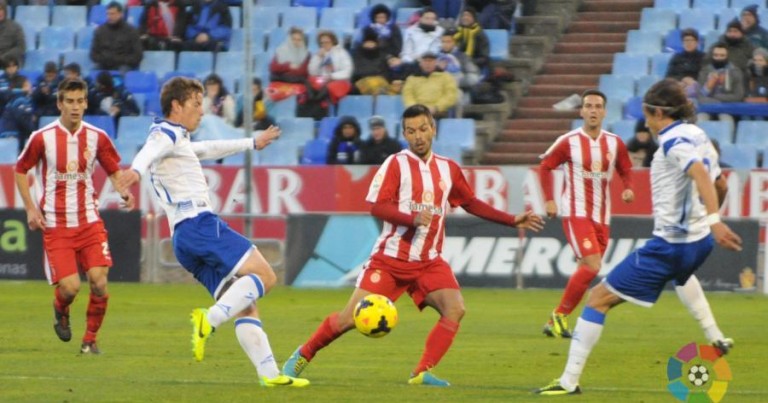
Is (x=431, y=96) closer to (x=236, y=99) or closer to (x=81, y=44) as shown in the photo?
(x=236, y=99)

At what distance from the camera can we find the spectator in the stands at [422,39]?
24.0 meters

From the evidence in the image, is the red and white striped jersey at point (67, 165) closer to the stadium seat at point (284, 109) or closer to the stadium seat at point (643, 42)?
the stadium seat at point (284, 109)

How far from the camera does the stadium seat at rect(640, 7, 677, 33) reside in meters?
24.7

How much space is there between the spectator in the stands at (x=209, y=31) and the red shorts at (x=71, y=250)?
13.4 m

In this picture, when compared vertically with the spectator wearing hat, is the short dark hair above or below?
above

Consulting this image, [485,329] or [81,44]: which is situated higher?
[81,44]

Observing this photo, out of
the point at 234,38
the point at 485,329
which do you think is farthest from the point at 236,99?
the point at 485,329

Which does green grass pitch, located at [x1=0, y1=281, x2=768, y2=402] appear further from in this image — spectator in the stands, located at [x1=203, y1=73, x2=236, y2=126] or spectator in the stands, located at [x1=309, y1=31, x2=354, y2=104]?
spectator in the stands, located at [x1=309, y1=31, x2=354, y2=104]

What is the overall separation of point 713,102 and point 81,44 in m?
11.2

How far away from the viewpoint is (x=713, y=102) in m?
22.3

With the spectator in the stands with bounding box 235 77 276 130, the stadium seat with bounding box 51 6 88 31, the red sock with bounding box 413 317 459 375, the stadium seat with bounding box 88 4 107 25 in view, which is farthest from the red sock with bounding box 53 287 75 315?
the stadium seat with bounding box 51 6 88 31

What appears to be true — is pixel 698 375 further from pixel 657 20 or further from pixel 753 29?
pixel 657 20

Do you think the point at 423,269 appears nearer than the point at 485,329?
Yes

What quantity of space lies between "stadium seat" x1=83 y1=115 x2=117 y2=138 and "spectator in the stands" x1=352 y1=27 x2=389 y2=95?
3.93 meters
